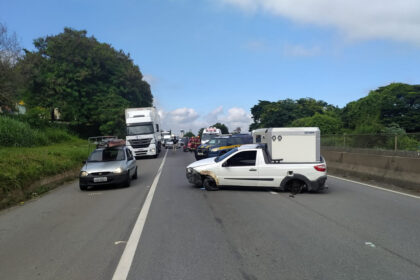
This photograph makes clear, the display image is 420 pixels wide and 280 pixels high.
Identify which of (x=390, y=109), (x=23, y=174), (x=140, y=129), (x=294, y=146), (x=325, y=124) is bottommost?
(x=23, y=174)

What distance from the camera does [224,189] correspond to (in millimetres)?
11531

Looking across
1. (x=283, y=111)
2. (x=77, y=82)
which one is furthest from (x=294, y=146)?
(x=283, y=111)

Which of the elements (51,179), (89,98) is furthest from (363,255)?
(89,98)

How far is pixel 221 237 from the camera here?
5.93m

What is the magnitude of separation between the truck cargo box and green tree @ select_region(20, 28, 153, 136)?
112 feet

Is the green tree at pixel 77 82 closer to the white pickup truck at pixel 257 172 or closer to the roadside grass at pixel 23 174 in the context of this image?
the roadside grass at pixel 23 174

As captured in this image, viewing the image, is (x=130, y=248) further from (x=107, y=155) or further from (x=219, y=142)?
(x=219, y=142)

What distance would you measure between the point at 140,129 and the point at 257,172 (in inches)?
805

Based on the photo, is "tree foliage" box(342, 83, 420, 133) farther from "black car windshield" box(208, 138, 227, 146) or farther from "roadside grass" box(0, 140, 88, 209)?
"roadside grass" box(0, 140, 88, 209)

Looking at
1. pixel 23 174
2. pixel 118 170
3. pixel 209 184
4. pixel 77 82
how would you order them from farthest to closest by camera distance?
pixel 77 82, pixel 118 170, pixel 23 174, pixel 209 184

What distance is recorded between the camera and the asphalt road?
14.8 feet

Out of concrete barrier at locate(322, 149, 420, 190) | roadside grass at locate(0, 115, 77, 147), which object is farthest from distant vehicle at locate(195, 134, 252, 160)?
roadside grass at locate(0, 115, 77, 147)

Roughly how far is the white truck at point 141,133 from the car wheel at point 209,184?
18833mm

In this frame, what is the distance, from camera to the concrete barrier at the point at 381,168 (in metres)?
11.3
